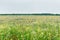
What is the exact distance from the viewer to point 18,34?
2.94 meters

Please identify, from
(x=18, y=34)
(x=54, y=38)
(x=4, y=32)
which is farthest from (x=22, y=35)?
(x=54, y=38)

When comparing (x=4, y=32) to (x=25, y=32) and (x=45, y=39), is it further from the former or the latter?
(x=45, y=39)

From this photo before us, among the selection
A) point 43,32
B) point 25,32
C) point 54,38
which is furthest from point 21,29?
point 54,38

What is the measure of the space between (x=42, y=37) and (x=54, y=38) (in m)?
0.22

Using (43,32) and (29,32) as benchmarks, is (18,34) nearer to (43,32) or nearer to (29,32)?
(29,32)

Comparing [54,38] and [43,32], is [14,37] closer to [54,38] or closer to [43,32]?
[43,32]

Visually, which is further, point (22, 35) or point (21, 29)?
point (21, 29)

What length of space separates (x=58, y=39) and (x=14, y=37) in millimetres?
797

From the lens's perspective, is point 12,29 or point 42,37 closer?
point 42,37

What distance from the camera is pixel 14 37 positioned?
296 centimetres

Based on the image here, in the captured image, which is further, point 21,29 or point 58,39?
point 21,29

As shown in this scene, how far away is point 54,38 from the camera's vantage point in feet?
9.47

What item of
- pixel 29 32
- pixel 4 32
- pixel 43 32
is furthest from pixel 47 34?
pixel 4 32

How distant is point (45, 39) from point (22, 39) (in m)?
0.41
